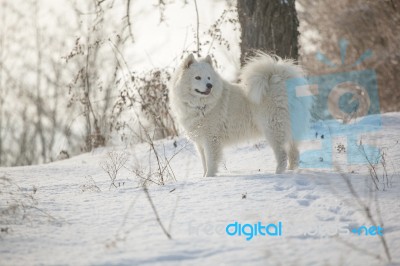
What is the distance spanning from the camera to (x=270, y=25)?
7.63 m

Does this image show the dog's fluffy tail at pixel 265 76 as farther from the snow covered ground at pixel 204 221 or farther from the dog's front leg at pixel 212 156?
the snow covered ground at pixel 204 221

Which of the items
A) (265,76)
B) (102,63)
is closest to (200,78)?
(265,76)

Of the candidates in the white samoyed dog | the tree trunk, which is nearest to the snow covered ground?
the white samoyed dog

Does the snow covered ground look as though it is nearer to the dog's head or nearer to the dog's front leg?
the dog's front leg

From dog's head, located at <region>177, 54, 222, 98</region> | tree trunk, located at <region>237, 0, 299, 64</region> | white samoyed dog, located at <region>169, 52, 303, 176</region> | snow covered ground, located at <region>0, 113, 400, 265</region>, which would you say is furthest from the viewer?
tree trunk, located at <region>237, 0, 299, 64</region>

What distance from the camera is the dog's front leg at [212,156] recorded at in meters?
5.55

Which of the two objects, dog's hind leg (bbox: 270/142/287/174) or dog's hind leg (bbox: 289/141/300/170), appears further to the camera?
dog's hind leg (bbox: 289/141/300/170)

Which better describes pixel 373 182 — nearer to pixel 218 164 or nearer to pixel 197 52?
pixel 218 164

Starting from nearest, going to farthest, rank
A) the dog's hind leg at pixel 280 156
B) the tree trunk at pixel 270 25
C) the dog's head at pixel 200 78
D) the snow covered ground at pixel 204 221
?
the snow covered ground at pixel 204 221 < the dog's hind leg at pixel 280 156 < the dog's head at pixel 200 78 < the tree trunk at pixel 270 25

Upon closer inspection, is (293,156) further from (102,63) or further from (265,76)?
(102,63)

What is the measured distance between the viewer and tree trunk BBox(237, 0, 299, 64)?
763 cm

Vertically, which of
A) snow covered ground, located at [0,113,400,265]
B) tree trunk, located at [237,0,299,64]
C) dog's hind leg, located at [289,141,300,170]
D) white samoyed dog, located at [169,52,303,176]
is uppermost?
tree trunk, located at [237,0,299,64]

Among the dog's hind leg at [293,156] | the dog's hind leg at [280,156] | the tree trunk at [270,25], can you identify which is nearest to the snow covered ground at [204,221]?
the dog's hind leg at [280,156]

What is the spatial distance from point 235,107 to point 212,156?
0.73 m
